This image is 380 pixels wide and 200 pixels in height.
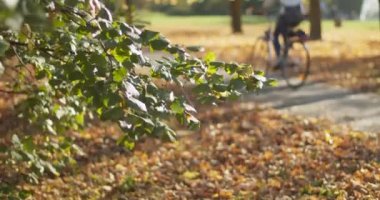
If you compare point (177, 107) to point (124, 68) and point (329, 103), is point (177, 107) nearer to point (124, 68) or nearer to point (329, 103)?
point (124, 68)

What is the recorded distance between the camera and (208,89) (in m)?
3.78

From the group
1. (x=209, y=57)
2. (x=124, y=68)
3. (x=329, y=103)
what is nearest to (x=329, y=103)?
(x=329, y=103)

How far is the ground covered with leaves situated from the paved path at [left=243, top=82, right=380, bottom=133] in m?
0.47

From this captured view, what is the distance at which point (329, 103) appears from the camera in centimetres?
1056

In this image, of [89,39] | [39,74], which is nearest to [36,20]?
[89,39]

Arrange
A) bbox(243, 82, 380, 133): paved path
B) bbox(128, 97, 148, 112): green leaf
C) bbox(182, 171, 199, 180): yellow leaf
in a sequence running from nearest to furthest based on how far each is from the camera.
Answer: bbox(128, 97, 148, 112): green leaf < bbox(182, 171, 199, 180): yellow leaf < bbox(243, 82, 380, 133): paved path

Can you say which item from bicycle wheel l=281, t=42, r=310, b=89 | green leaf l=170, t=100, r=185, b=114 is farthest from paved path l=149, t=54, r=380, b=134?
green leaf l=170, t=100, r=185, b=114

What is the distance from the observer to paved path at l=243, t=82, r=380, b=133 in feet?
29.9

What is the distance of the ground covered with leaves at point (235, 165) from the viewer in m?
6.36

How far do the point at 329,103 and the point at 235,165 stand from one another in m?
3.73

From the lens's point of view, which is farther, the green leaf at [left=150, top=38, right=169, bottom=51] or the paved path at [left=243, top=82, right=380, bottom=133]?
the paved path at [left=243, top=82, right=380, bottom=133]

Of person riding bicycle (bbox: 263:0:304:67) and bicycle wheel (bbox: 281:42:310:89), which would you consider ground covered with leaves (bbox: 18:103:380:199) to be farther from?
bicycle wheel (bbox: 281:42:310:89)

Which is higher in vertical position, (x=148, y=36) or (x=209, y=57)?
(x=148, y=36)

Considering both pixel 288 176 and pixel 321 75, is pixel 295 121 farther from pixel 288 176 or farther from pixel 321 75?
pixel 321 75
